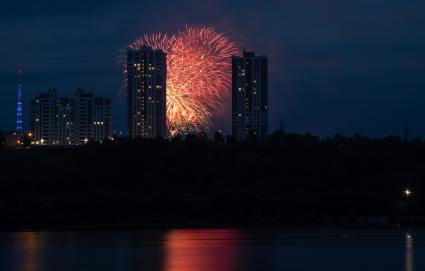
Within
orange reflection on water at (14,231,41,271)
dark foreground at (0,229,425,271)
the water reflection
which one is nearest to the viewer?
the water reflection

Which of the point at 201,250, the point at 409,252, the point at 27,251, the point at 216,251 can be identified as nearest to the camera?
the point at 409,252

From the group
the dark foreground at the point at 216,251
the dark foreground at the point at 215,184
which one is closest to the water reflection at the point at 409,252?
the dark foreground at the point at 216,251

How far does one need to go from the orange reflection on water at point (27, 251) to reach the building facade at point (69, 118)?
79861mm

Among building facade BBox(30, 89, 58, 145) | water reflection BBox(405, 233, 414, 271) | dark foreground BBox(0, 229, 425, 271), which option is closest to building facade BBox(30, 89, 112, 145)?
building facade BBox(30, 89, 58, 145)

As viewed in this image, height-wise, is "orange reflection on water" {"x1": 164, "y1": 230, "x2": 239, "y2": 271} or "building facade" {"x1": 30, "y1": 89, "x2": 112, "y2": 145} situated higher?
"building facade" {"x1": 30, "y1": 89, "x2": 112, "y2": 145}

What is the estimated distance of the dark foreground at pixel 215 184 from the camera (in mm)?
77750

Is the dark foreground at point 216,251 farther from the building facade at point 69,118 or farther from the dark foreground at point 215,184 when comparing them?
the building facade at point 69,118

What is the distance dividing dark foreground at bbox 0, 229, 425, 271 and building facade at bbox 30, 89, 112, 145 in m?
79.8

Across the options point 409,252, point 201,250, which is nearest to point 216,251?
point 201,250

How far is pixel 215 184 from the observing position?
8675cm

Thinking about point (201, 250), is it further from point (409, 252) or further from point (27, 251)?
point (409, 252)

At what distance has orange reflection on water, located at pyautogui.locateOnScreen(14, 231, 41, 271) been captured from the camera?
45.9m

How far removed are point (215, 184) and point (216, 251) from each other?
33.9 metres

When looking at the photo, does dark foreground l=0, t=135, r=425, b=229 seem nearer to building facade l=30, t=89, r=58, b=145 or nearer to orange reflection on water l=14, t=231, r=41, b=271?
orange reflection on water l=14, t=231, r=41, b=271
